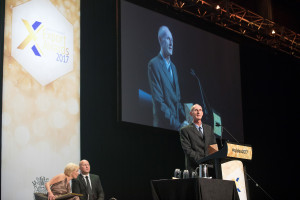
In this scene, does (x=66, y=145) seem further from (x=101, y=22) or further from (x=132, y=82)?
(x=101, y=22)

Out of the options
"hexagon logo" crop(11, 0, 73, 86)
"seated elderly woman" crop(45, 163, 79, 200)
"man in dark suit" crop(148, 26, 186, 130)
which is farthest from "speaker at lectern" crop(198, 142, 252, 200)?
"man in dark suit" crop(148, 26, 186, 130)

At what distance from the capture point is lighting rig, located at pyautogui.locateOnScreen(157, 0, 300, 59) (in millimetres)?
7652

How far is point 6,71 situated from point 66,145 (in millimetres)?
1265

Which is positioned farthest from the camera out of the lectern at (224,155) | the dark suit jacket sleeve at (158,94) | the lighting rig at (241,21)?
the lighting rig at (241,21)

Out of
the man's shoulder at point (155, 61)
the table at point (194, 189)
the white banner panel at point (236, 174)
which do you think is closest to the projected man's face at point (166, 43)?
the man's shoulder at point (155, 61)

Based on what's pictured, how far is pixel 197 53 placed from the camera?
7.76m

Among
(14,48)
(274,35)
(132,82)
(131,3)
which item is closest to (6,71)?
(14,48)

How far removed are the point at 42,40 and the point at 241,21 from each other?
14.0 ft

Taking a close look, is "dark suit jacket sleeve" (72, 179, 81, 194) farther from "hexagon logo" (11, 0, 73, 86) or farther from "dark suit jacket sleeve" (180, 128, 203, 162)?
"dark suit jacket sleeve" (180, 128, 203, 162)

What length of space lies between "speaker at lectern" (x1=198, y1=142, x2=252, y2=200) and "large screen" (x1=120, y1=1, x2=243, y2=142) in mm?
2786

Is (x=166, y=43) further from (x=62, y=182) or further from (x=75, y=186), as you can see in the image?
(x=62, y=182)

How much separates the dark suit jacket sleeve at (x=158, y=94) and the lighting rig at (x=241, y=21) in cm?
132

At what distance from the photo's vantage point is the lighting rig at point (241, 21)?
301 inches

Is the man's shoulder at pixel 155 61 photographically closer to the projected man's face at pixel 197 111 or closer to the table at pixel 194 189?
the projected man's face at pixel 197 111
